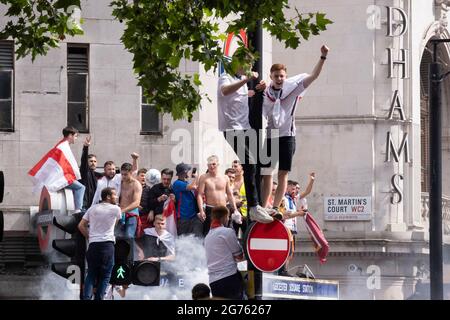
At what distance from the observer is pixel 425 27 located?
51844 millimetres

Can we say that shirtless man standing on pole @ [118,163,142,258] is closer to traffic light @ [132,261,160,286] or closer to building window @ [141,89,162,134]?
traffic light @ [132,261,160,286]

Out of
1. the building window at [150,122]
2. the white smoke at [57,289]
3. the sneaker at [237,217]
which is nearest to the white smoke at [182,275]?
the white smoke at [57,289]

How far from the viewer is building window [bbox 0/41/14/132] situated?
34.5 meters

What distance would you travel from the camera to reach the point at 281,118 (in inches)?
776

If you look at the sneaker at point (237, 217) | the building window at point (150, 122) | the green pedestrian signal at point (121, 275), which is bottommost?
the green pedestrian signal at point (121, 275)

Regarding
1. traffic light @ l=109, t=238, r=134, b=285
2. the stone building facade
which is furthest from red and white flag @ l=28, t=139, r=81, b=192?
the stone building facade

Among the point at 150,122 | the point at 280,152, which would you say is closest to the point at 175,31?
the point at 280,152

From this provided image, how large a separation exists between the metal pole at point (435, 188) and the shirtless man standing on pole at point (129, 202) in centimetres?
705

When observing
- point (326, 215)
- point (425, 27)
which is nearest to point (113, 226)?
point (326, 215)

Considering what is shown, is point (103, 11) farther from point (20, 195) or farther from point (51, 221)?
point (51, 221)

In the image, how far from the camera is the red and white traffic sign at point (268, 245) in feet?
62.3

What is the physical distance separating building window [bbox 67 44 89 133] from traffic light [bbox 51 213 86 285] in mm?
11570

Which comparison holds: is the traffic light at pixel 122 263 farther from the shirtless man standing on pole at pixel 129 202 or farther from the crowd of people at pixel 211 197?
the shirtless man standing on pole at pixel 129 202

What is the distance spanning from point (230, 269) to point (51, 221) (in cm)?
628
